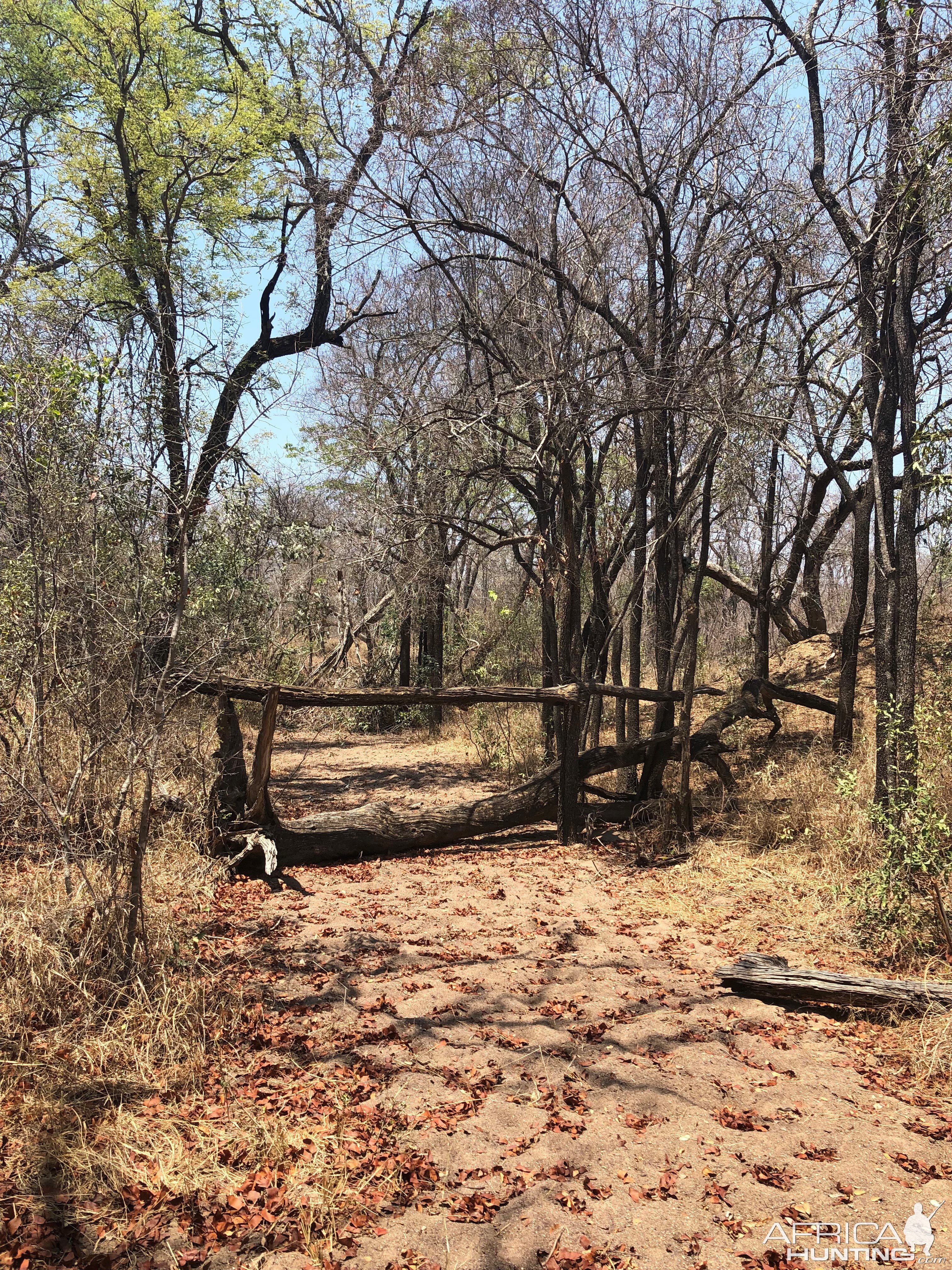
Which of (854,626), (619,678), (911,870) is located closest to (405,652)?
(619,678)

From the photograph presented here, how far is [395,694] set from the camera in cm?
724

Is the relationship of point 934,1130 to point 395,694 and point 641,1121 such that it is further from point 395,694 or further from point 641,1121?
point 395,694

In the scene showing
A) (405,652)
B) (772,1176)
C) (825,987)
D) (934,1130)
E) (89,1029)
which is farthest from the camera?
(405,652)

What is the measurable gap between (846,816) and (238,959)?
4756mm

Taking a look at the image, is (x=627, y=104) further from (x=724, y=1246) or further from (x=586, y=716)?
(x=724, y=1246)

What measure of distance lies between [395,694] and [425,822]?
49.6 inches

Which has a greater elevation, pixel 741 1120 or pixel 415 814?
pixel 415 814

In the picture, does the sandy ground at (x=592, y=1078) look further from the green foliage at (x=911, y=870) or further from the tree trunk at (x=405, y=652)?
the tree trunk at (x=405, y=652)

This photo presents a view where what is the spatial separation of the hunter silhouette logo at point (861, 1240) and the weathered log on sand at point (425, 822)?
455 cm

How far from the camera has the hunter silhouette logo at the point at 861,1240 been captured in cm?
274

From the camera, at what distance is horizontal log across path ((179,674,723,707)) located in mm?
6605

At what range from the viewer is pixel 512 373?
28.5 feet

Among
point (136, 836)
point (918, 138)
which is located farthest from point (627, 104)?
point (136, 836)

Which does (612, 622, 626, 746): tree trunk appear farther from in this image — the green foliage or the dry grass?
the dry grass
